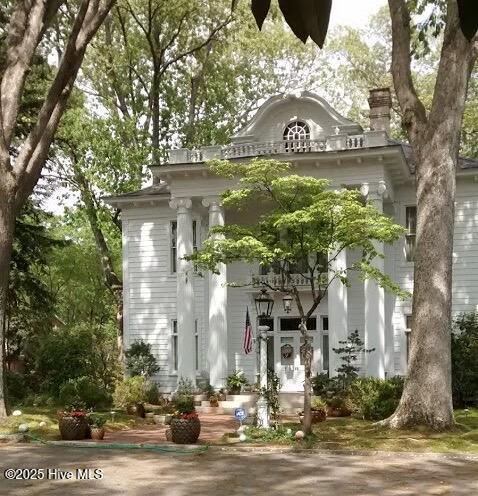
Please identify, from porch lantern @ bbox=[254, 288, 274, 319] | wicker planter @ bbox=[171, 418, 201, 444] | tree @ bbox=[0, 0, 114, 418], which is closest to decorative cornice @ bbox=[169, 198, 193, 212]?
tree @ bbox=[0, 0, 114, 418]

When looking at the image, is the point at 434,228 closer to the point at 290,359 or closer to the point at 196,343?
the point at 290,359

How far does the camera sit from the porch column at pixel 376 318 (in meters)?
23.3

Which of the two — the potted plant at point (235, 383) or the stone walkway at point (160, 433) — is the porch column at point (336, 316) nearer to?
the potted plant at point (235, 383)

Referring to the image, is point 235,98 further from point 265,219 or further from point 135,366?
point 265,219

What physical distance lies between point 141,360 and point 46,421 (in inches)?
332

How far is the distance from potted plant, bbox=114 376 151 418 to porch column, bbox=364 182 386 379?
703 cm

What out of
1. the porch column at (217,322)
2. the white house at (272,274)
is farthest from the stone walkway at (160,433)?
the white house at (272,274)

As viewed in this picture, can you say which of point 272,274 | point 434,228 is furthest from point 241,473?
point 272,274

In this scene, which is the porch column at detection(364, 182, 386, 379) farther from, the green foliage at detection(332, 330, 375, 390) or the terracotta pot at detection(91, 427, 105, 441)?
the terracotta pot at detection(91, 427, 105, 441)

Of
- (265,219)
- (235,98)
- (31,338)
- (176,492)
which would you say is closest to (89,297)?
(31,338)

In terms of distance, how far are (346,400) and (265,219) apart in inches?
266

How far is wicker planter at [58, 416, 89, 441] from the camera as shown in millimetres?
16219

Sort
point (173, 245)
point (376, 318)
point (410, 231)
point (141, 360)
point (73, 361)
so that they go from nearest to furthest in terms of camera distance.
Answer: point (376, 318) < point (73, 361) < point (410, 231) < point (141, 360) < point (173, 245)

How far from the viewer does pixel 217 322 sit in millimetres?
25219
